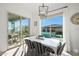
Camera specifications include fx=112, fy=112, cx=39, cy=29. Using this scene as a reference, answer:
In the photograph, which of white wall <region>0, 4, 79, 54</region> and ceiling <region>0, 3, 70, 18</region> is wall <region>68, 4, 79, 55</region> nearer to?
white wall <region>0, 4, 79, 54</region>

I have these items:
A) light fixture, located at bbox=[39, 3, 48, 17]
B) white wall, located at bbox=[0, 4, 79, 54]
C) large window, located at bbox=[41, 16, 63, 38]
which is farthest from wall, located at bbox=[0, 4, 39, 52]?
large window, located at bbox=[41, 16, 63, 38]

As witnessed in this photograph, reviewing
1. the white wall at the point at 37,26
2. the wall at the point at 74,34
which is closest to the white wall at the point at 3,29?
the white wall at the point at 37,26

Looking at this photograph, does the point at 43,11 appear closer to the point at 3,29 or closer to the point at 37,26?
the point at 37,26

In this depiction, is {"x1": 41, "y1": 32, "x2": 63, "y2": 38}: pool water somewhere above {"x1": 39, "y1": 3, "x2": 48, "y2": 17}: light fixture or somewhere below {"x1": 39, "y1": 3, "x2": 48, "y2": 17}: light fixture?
below

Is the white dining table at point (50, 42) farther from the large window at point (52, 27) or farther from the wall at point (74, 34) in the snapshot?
the wall at point (74, 34)

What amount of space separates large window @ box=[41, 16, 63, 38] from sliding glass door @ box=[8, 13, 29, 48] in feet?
0.91

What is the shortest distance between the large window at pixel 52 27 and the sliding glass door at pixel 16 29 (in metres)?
0.28

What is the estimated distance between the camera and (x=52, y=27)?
1.79 m

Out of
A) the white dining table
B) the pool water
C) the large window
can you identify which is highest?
the large window

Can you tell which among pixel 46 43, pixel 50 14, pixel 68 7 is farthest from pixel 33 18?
pixel 68 7

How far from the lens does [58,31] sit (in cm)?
179

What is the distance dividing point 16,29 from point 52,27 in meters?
0.58

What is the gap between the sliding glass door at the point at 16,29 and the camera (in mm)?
1749

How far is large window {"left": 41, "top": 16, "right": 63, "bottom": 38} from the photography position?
70.4 inches
